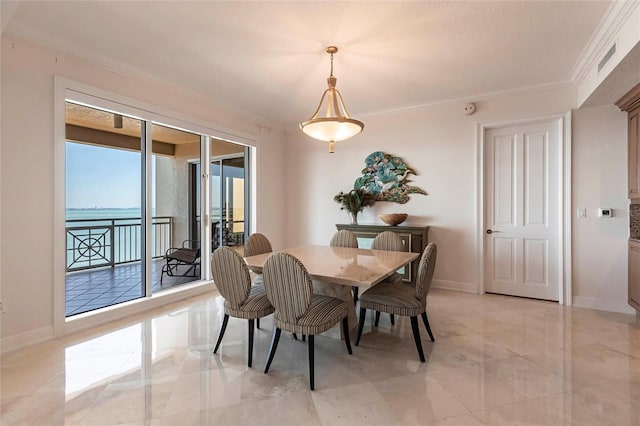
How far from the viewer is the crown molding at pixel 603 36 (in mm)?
2162

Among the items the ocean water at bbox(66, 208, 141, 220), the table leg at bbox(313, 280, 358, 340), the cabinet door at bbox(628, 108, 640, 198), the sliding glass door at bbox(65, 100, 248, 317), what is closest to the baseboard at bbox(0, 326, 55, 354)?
the sliding glass door at bbox(65, 100, 248, 317)

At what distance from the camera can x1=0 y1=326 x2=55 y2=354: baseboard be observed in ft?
8.06

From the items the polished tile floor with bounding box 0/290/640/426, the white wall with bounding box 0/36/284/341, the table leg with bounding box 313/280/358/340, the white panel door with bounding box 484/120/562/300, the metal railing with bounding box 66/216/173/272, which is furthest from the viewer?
the metal railing with bounding box 66/216/173/272

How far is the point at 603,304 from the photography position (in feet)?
11.3

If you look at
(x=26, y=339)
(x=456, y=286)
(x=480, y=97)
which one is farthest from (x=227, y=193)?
(x=480, y=97)

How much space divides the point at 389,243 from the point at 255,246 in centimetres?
145

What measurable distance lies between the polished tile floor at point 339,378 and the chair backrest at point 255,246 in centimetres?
73

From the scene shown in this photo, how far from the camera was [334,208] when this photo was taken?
5.16m

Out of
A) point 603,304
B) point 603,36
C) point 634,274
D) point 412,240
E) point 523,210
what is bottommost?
point 603,304

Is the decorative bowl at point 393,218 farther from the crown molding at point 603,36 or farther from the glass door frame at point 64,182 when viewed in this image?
the glass door frame at point 64,182

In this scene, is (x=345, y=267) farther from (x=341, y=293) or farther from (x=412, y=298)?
(x=412, y=298)

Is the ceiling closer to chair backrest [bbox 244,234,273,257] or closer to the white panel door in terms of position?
the white panel door

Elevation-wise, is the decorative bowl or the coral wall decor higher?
the coral wall decor

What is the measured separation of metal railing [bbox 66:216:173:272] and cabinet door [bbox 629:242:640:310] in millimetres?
5579
